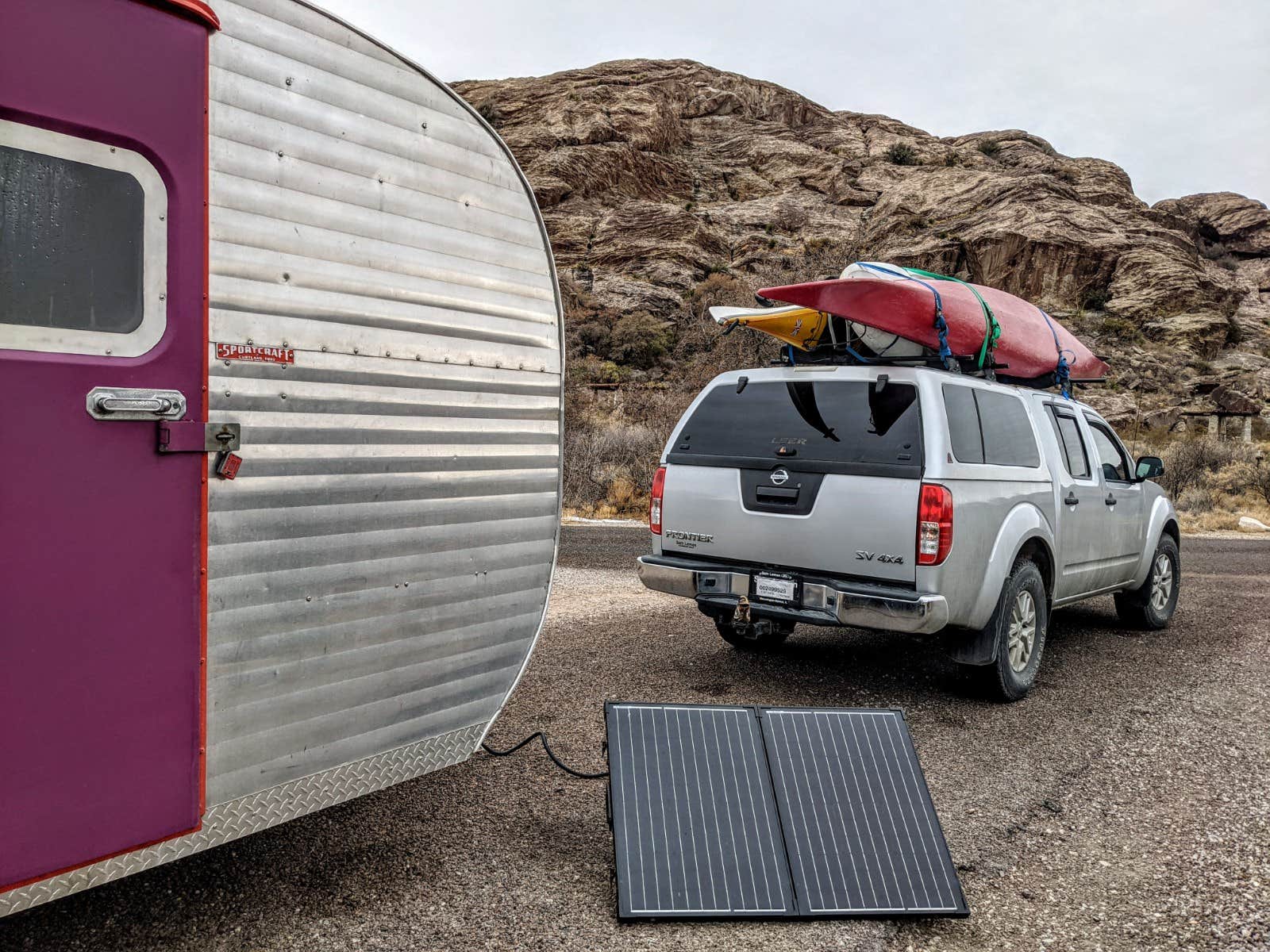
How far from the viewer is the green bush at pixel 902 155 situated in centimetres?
6317

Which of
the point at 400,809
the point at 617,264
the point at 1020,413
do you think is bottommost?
the point at 400,809

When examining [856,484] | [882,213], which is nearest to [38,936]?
[856,484]

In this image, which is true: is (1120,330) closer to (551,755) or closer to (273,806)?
(551,755)

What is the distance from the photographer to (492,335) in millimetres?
3494

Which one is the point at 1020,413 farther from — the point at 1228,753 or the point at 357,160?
the point at 357,160

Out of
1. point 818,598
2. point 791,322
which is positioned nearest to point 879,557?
point 818,598

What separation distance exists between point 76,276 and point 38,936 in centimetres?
202

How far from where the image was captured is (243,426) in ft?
8.84

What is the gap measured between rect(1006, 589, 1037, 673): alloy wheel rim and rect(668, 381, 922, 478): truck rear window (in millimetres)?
1298

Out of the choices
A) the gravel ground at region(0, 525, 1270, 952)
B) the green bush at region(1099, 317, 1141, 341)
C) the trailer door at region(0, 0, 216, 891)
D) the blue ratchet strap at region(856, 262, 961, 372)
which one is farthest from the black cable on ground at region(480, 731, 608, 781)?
the green bush at region(1099, 317, 1141, 341)

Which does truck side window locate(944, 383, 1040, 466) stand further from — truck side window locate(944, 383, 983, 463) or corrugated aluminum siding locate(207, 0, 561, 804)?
corrugated aluminum siding locate(207, 0, 561, 804)

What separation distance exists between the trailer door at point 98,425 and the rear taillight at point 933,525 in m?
3.55

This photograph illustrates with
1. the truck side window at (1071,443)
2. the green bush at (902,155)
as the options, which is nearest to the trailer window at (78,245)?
the truck side window at (1071,443)

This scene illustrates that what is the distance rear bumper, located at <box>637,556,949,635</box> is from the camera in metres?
4.84
